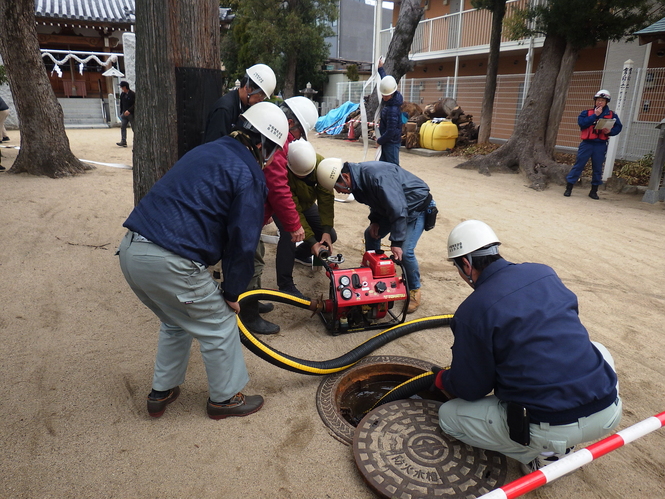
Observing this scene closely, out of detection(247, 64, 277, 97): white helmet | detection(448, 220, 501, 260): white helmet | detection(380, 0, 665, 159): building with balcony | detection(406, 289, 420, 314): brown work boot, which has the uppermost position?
detection(380, 0, 665, 159): building with balcony

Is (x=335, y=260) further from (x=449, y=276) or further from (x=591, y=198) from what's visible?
(x=591, y=198)

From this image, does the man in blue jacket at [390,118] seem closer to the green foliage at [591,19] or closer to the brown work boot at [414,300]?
the brown work boot at [414,300]

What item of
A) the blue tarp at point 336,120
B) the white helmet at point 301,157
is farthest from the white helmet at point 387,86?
the blue tarp at point 336,120

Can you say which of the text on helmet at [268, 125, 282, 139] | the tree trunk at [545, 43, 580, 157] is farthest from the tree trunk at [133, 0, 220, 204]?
the tree trunk at [545, 43, 580, 157]

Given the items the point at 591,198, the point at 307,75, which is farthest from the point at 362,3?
the point at 591,198

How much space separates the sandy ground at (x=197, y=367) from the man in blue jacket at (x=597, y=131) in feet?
6.14

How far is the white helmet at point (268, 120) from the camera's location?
2471 mm

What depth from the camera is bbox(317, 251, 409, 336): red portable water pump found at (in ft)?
11.6

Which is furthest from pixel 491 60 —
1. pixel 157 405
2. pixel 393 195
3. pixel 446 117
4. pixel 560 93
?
pixel 157 405

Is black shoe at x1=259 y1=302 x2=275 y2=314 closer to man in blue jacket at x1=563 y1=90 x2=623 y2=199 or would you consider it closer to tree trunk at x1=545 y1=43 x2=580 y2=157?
man in blue jacket at x1=563 y1=90 x2=623 y2=199

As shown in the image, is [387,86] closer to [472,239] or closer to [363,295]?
[363,295]

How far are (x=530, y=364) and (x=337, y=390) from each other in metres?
1.42

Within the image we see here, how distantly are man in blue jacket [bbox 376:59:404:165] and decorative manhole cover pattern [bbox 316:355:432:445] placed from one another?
16.7ft

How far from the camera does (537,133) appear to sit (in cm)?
1031
